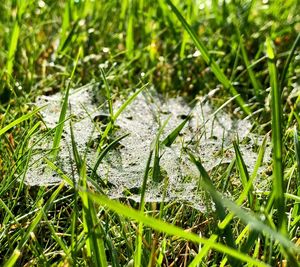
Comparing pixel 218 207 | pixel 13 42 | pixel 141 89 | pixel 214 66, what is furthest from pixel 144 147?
pixel 13 42

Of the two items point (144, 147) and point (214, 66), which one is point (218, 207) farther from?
point (214, 66)

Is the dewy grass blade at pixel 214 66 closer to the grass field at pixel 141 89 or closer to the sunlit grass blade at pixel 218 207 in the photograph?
the grass field at pixel 141 89

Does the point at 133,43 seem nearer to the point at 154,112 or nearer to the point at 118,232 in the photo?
the point at 154,112

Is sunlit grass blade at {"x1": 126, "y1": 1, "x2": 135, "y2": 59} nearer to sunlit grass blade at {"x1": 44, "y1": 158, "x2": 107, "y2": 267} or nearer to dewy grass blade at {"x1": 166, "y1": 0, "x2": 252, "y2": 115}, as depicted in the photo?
dewy grass blade at {"x1": 166, "y1": 0, "x2": 252, "y2": 115}

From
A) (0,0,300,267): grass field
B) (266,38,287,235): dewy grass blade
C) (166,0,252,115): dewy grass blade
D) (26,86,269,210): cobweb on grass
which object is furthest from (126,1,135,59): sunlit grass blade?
(266,38,287,235): dewy grass blade

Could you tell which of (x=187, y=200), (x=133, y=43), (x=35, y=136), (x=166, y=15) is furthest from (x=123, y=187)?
(x=166, y=15)
